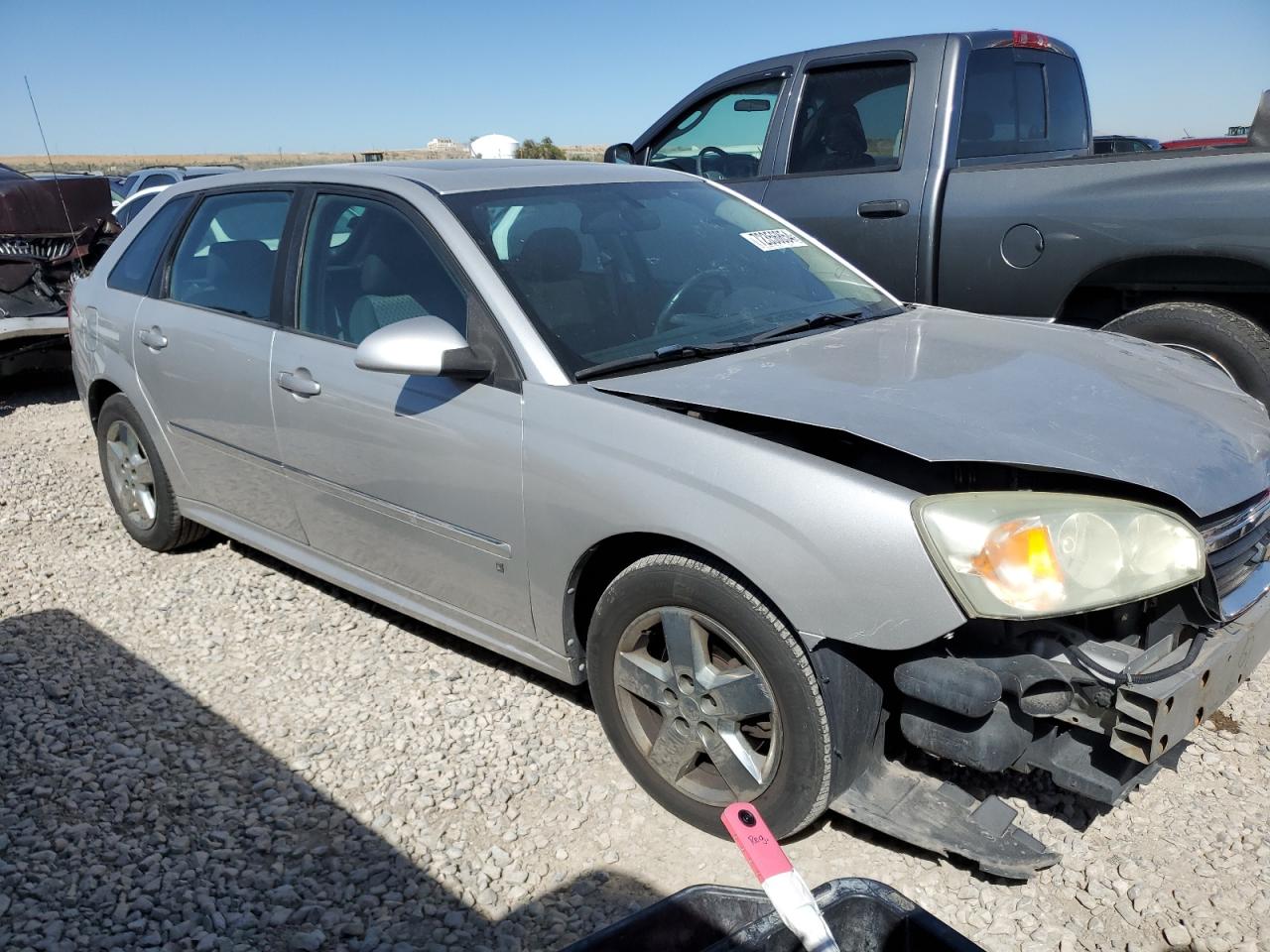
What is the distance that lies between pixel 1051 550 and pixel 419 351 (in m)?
1.74

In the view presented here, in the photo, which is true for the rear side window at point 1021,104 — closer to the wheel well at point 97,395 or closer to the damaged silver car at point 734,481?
the damaged silver car at point 734,481

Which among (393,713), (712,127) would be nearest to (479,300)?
(393,713)

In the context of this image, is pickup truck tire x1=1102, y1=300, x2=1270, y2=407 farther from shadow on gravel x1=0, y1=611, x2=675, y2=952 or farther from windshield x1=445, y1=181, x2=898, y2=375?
shadow on gravel x1=0, y1=611, x2=675, y2=952

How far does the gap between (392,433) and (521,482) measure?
1.91 ft

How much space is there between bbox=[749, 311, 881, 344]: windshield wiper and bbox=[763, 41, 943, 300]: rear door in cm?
165

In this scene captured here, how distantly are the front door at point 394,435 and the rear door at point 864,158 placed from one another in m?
2.69

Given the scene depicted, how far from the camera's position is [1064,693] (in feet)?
7.79

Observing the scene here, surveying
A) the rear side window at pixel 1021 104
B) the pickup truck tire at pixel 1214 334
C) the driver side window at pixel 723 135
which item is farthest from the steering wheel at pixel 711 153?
the pickup truck tire at pixel 1214 334

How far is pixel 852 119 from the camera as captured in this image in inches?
219

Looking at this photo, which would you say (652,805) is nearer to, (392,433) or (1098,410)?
(392,433)

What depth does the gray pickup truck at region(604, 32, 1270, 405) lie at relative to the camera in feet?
14.2

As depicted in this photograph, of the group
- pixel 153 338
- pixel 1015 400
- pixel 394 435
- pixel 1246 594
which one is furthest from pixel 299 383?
pixel 1246 594

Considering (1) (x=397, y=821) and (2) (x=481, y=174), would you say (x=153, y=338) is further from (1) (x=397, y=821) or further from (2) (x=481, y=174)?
(1) (x=397, y=821)

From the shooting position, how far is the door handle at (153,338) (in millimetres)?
4422
